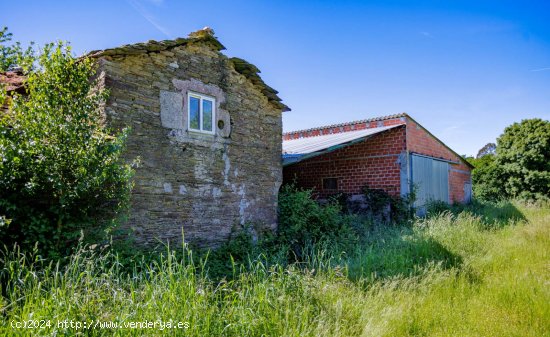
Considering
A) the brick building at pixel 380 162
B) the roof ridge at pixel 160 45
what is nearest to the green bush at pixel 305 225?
the brick building at pixel 380 162

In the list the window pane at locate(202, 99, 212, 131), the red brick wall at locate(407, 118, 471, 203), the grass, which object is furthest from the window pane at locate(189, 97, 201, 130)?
the red brick wall at locate(407, 118, 471, 203)

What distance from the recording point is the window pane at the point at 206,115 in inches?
289

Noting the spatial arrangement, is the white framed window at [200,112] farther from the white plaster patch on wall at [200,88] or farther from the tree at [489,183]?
the tree at [489,183]

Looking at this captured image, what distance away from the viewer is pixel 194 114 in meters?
7.21

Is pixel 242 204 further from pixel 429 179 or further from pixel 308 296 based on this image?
pixel 429 179

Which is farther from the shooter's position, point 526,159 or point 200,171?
point 526,159

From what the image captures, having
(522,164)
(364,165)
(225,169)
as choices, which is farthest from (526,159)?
Result: (225,169)

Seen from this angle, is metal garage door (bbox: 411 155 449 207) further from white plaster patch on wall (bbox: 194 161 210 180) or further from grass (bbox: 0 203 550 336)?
white plaster patch on wall (bbox: 194 161 210 180)

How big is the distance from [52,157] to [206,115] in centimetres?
329

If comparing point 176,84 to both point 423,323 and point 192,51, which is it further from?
point 423,323

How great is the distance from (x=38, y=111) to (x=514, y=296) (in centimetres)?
709

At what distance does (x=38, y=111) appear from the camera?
15.2 feet

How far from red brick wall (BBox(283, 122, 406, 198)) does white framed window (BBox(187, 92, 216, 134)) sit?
16.8ft

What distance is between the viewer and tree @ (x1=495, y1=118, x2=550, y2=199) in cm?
1616
